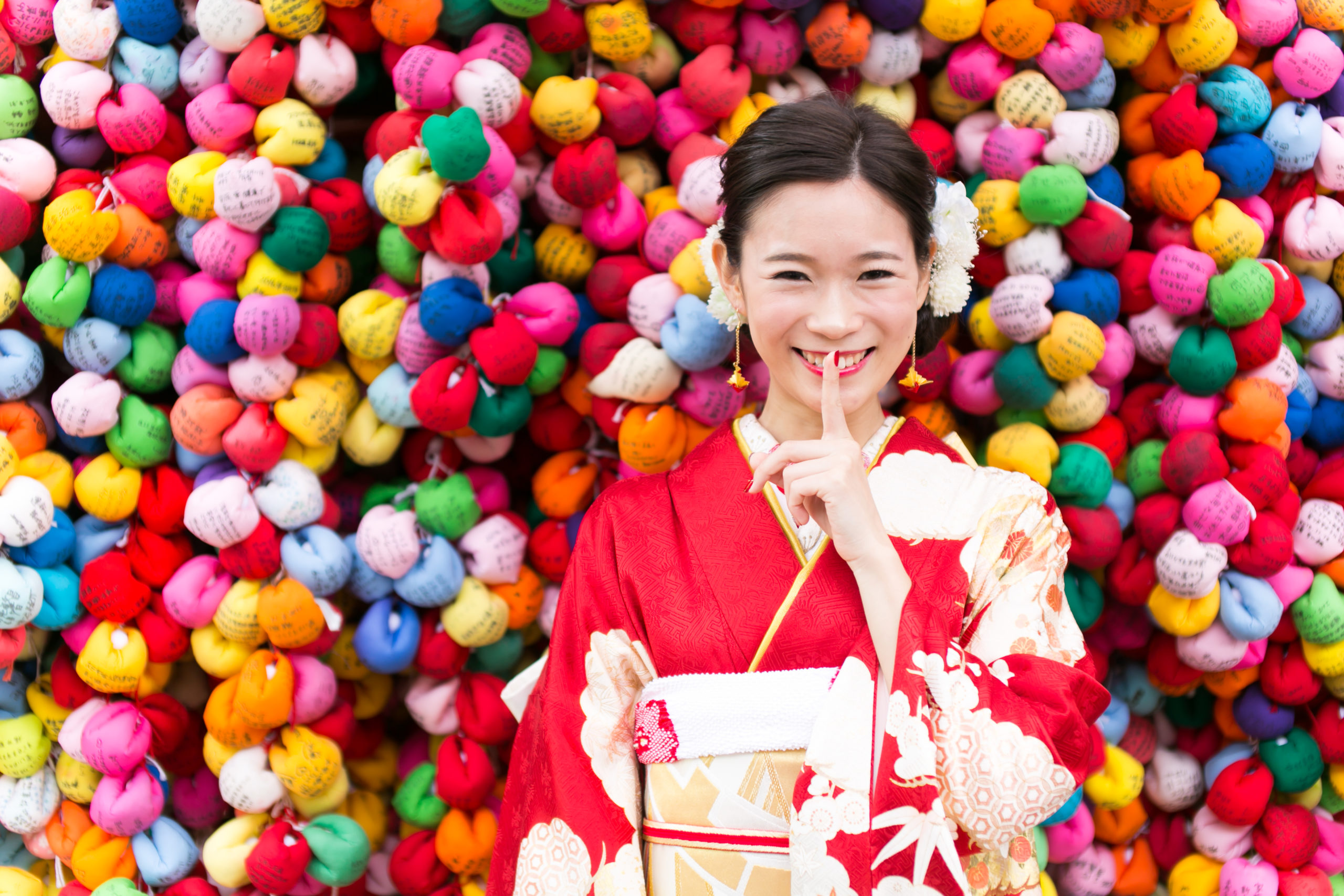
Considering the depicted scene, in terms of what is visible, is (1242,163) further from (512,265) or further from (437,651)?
(437,651)

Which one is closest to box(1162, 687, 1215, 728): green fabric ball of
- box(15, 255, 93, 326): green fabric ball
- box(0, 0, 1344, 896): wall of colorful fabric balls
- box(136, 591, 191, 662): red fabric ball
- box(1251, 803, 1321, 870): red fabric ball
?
box(0, 0, 1344, 896): wall of colorful fabric balls

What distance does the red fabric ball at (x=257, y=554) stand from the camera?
1899 mm

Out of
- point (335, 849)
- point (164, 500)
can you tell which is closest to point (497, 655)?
point (335, 849)

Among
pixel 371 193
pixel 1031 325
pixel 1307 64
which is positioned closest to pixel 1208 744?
pixel 1031 325

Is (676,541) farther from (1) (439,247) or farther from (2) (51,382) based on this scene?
(2) (51,382)

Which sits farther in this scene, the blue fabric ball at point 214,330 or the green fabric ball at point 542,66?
the green fabric ball at point 542,66

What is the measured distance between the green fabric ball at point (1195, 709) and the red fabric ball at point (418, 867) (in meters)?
1.42

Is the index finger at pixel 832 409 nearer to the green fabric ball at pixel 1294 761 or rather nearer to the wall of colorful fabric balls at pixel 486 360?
the wall of colorful fabric balls at pixel 486 360

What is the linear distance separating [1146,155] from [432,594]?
1509mm

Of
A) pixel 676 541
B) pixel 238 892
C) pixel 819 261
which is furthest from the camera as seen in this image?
pixel 238 892

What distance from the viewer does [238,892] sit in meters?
Answer: 1.98

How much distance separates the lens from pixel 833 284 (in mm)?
1504

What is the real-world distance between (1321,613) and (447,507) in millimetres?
1547

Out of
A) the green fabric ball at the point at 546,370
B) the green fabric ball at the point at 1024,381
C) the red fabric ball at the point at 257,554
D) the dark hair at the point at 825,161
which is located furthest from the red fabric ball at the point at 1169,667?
the red fabric ball at the point at 257,554
